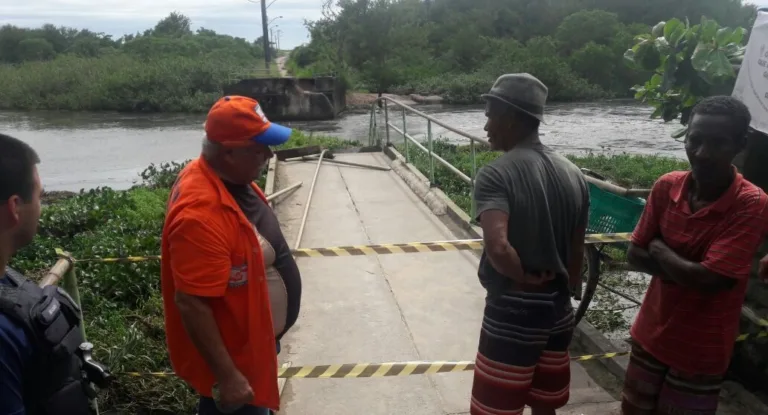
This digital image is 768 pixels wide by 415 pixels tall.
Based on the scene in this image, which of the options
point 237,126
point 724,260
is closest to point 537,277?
point 724,260

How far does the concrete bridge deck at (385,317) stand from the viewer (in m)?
3.34

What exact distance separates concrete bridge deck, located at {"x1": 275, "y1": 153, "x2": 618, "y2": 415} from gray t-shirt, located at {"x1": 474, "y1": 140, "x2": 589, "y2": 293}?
127 cm

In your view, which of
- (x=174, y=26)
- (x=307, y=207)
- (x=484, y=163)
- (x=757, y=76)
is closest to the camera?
(x=757, y=76)

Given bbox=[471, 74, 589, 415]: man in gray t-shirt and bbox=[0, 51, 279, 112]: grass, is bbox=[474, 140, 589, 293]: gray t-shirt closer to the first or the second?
bbox=[471, 74, 589, 415]: man in gray t-shirt

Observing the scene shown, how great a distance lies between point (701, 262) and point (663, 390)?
1.73ft

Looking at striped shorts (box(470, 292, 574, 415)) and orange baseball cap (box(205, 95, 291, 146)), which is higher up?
orange baseball cap (box(205, 95, 291, 146))

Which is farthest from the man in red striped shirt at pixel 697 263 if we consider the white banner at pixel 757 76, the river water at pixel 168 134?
the river water at pixel 168 134

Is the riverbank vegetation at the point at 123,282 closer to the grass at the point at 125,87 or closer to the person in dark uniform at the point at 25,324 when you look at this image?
the person in dark uniform at the point at 25,324

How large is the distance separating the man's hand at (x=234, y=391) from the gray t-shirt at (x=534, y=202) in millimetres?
954

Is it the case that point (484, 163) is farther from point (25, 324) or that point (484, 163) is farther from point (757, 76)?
point (25, 324)

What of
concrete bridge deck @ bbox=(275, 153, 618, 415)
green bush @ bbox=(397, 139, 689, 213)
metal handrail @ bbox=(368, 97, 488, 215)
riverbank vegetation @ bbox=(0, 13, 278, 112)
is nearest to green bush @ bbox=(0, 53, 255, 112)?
riverbank vegetation @ bbox=(0, 13, 278, 112)

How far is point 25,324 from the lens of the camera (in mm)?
1426

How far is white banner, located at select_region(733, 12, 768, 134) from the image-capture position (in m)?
2.74

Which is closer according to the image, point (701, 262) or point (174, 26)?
point (701, 262)
